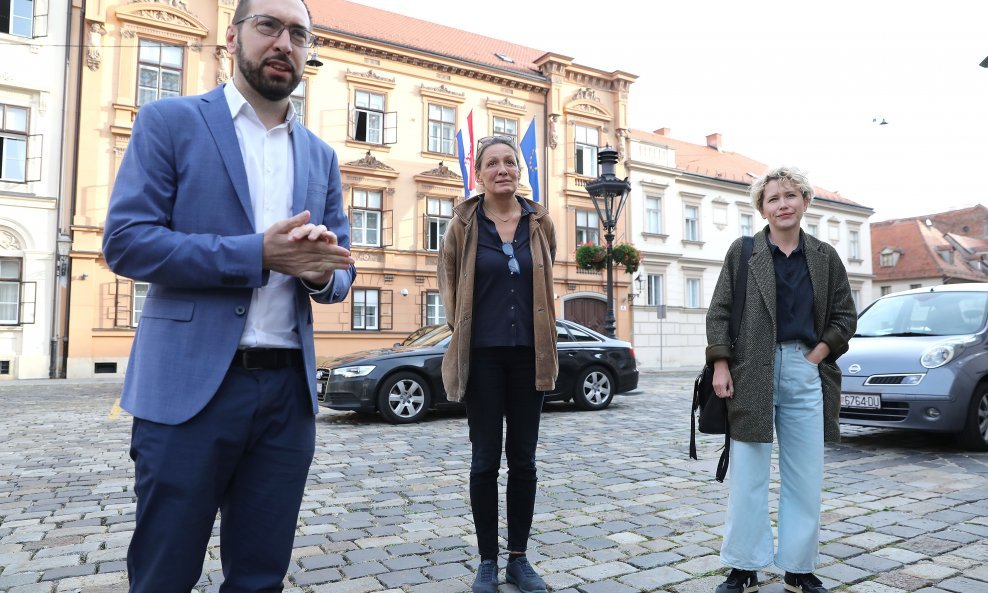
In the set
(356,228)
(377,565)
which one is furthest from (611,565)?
(356,228)

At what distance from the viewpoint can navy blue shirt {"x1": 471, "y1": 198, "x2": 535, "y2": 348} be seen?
3119 mm

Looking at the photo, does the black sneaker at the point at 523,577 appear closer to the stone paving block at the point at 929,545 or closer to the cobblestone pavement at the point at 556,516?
the cobblestone pavement at the point at 556,516

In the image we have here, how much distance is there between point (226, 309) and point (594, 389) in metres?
9.01

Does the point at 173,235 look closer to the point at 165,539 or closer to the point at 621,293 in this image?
the point at 165,539

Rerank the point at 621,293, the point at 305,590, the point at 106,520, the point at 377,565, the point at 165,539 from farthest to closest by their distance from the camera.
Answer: the point at 621,293
the point at 106,520
the point at 377,565
the point at 305,590
the point at 165,539

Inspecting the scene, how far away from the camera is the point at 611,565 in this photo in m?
3.38

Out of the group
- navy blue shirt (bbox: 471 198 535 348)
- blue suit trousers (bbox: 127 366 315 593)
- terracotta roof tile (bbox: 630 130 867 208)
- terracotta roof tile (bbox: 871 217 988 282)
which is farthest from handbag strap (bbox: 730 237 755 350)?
terracotta roof tile (bbox: 871 217 988 282)

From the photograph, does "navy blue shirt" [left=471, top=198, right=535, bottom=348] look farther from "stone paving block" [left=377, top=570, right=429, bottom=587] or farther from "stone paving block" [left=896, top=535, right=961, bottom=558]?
"stone paving block" [left=896, top=535, right=961, bottom=558]

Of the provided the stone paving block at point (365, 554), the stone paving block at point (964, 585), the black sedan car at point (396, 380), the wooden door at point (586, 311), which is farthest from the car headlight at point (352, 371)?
the wooden door at point (586, 311)

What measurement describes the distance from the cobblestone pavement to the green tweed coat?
0.80m

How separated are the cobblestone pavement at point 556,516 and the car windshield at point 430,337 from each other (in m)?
1.96

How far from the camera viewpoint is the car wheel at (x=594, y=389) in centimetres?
1026

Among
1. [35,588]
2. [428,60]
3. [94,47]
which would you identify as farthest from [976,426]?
[428,60]

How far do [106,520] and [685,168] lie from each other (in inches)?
1263
